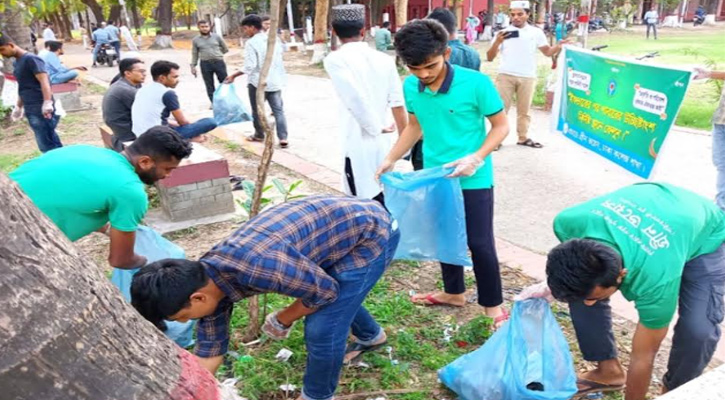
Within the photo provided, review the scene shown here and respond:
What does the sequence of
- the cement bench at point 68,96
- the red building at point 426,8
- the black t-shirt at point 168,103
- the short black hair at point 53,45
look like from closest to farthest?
the black t-shirt at point 168,103, the short black hair at point 53,45, the cement bench at point 68,96, the red building at point 426,8

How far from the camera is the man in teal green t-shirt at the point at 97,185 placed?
2.11 meters

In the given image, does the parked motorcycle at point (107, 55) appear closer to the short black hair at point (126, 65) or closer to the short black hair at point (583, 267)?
the short black hair at point (126, 65)

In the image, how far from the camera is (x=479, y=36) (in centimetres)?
2583

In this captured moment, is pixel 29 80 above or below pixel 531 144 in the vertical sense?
above

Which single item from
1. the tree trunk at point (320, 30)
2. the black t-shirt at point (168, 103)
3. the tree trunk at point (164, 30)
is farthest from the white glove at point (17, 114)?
the tree trunk at point (164, 30)

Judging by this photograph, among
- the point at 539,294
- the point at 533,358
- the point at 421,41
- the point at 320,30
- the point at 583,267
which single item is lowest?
the point at 533,358

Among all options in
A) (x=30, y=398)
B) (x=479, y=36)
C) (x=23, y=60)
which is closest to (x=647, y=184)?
(x=30, y=398)

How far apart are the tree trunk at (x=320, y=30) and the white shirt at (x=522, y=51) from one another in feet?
26.6

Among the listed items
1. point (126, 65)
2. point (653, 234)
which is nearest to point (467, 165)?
point (653, 234)

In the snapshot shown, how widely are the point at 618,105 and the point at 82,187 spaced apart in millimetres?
3441

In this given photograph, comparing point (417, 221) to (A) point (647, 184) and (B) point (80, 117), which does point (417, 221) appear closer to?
(A) point (647, 184)

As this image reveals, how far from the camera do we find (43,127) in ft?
18.5

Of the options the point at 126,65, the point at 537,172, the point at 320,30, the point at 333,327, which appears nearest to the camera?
the point at 333,327

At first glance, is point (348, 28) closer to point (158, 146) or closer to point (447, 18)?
point (447, 18)
